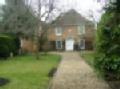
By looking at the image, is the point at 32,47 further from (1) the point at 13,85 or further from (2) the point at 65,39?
(1) the point at 13,85

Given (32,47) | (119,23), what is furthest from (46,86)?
(32,47)

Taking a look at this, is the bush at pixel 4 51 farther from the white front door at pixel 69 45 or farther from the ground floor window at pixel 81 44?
the white front door at pixel 69 45

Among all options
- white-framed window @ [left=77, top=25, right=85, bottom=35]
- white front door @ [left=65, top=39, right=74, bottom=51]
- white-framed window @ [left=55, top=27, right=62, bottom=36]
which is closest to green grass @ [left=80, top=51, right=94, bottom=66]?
white front door @ [left=65, top=39, right=74, bottom=51]

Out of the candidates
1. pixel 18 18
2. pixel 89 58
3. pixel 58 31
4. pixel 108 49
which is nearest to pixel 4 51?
pixel 18 18

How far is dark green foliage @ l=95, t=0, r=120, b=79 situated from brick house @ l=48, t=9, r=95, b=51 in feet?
163

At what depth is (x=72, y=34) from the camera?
70625 mm

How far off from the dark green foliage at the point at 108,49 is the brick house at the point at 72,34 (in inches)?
1951

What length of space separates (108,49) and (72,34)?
5371 cm

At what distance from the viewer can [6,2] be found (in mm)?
54344

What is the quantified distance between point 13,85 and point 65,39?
5370 centimetres

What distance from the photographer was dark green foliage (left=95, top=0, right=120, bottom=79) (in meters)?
15.4

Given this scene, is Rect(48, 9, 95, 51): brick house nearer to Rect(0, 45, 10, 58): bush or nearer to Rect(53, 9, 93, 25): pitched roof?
Rect(53, 9, 93, 25): pitched roof

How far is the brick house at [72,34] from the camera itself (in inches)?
2694

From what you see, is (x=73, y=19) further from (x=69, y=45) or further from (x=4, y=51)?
(x=4, y=51)
